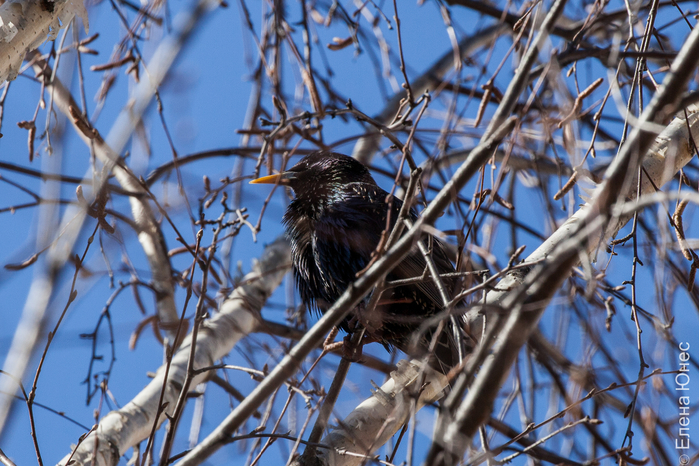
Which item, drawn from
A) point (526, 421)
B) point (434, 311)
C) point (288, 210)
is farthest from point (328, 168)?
point (526, 421)

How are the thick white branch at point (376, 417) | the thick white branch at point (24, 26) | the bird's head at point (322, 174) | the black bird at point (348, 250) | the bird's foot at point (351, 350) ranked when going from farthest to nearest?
the bird's head at point (322, 174)
the black bird at point (348, 250)
the bird's foot at point (351, 350)
the thick white branch at point (376, 417)
the thick white branch at point (24, 26)

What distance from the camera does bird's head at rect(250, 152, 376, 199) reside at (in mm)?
3824

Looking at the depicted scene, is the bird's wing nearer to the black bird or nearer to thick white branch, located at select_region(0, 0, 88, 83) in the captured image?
the black bird

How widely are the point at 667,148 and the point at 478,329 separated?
3.58ft

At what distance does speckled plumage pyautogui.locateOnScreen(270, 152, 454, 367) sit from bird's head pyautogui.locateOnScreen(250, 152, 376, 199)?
26 mm

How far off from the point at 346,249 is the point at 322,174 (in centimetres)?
77

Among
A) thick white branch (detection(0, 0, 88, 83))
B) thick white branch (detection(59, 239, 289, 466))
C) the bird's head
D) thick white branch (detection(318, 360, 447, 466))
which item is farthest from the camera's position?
the bird's head

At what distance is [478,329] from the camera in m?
2.79

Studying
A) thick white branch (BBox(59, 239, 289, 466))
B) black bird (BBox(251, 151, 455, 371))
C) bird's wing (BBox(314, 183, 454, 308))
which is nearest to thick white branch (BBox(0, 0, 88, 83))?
thick white branch (BBox(59, 239, 289, 466))

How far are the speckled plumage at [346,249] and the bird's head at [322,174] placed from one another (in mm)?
26

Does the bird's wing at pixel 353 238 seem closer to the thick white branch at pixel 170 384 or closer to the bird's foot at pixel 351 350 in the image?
the thick white branch at pixel 170 384

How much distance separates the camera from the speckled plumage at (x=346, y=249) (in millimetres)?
3252

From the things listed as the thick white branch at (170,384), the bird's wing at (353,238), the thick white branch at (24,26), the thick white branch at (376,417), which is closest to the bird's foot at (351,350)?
the thick white branch at (376,417)

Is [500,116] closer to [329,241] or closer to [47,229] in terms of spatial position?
[47,229]
